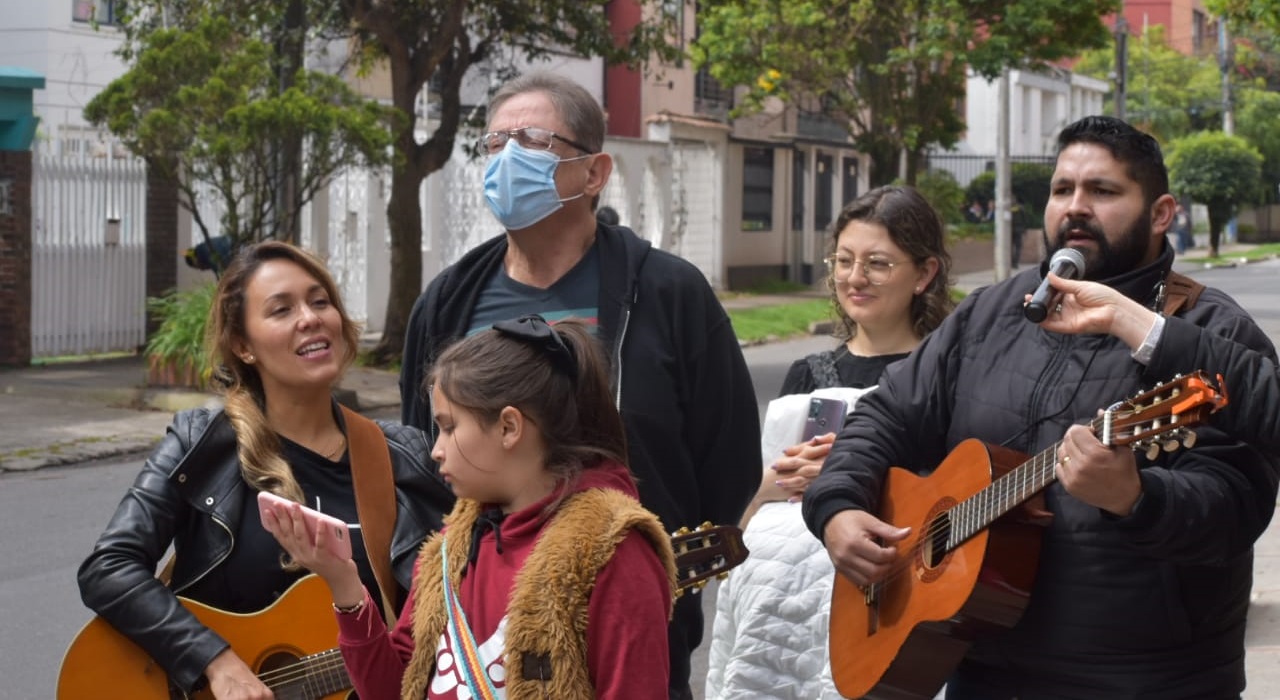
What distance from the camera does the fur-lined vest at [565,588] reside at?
2805 mm

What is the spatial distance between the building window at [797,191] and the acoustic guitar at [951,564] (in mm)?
30094

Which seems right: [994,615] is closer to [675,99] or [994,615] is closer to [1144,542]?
[1144,542]

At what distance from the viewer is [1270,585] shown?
7953 mm

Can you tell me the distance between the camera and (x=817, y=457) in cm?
431

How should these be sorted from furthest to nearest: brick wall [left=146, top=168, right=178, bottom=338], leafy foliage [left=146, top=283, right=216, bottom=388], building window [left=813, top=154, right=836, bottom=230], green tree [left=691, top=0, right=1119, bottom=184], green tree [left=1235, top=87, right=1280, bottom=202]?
green tree [left=1235, top=87, right=1280, bottom=202]
building window [left=813, top=154, right=836, bottom=230]
green tree [left=691, top=0, right=1119, bottom=184]
brick wall [left=146, top=168, right=178, bottom=338]
leafy foliage [left=146, top=283, right=216, bottom=388]

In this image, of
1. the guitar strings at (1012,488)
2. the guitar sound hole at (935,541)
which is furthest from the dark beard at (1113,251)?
the guitar sound hole at (935,541)

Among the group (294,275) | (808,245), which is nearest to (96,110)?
(294,275)

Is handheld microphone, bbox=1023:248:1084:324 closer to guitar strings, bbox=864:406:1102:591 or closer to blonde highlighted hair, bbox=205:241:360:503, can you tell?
guitar strings, bbox=864:406:1102:591

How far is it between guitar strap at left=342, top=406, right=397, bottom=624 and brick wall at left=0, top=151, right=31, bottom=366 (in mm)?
13920

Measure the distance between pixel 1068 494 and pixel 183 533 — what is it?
72.8 inches

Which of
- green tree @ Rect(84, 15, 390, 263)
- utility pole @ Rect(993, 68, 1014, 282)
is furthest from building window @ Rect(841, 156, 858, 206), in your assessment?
green tree @ Rect(84, 15, 390, 263)

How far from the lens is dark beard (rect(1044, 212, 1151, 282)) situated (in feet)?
10.8

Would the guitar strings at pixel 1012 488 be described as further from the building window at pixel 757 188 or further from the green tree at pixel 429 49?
the building window at pixel 757 188

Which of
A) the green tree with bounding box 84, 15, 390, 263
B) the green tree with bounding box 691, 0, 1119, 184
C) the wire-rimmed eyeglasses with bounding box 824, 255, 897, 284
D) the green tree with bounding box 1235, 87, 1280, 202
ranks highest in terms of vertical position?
the green tree with bounding box 1235, 87, 1280, 202
